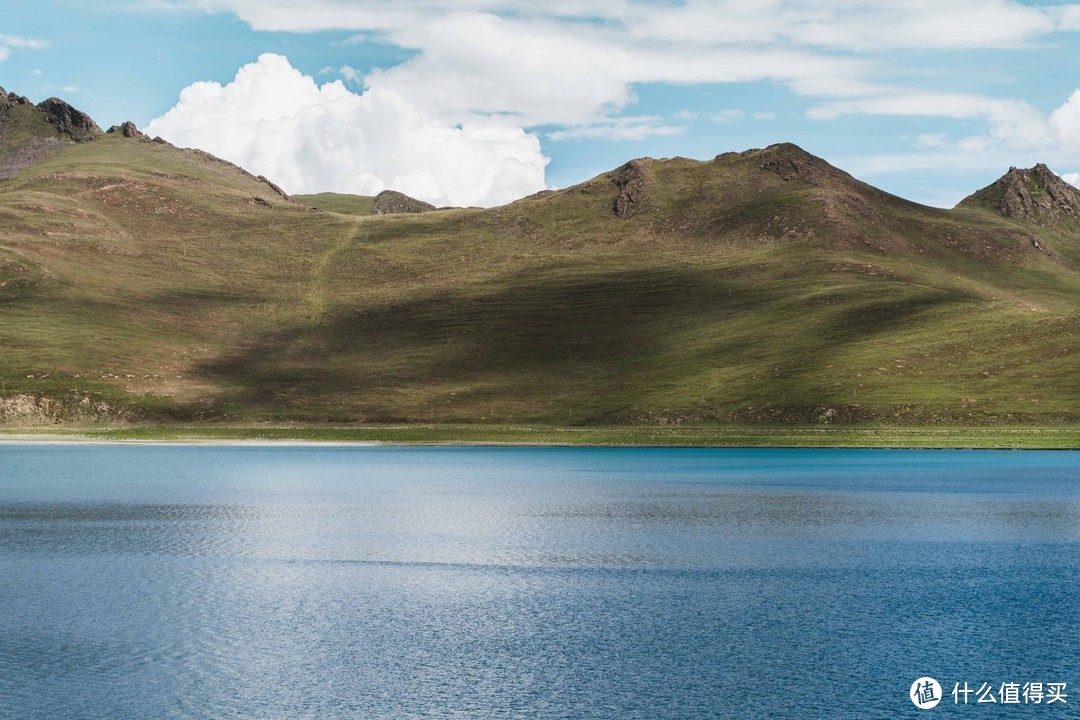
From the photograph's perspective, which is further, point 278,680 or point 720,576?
point 720,576

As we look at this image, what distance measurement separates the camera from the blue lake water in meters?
31.2

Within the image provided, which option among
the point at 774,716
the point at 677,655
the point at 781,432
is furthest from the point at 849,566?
the point at 781,432

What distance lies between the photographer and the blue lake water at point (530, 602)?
3122cm

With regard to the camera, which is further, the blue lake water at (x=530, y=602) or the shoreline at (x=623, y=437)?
the shoreline at (x=623, y=437)

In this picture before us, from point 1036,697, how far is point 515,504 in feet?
180

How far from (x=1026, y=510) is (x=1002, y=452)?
77013 mm

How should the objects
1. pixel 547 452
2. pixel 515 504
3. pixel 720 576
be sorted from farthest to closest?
1. pixel 547 452
2. pixel 515 504
3. pixel 720 576

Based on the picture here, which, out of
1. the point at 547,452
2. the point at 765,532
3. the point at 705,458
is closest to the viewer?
the point at 765,532

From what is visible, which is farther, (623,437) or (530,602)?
(623,437)

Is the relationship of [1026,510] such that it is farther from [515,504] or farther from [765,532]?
[515,504]

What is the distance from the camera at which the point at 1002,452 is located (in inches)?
5846

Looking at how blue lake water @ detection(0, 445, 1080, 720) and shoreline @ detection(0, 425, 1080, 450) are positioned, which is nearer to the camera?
blue lake water @ detection(0, 445, 1080, 720)

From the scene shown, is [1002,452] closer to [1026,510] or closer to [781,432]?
[781,432]

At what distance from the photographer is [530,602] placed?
44312mm
